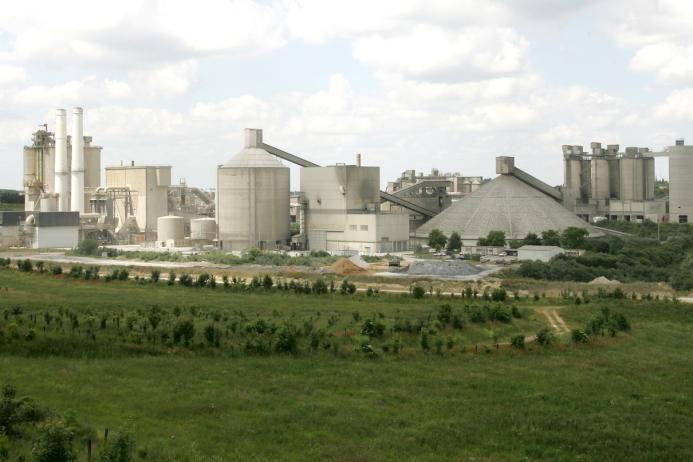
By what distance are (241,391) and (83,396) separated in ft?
14.2

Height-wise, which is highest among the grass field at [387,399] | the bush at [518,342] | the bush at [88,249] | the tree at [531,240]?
the tree at [531,240]

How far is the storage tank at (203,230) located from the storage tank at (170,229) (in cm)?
190

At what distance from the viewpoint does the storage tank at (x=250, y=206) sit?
93.1 m

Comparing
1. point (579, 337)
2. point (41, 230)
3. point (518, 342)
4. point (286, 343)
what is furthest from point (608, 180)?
point (286, 343)

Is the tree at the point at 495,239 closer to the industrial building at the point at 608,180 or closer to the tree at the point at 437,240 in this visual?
the tree at the point at 437,240

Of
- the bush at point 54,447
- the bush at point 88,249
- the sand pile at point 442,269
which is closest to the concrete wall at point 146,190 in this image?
the bush at point 88,249

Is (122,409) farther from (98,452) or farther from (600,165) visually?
(600,165)

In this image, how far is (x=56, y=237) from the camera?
3777 inches

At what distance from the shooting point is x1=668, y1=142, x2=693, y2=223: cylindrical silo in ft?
400

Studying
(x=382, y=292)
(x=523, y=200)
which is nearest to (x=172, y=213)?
(x=523, y=200)

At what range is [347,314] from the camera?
41.2 meters

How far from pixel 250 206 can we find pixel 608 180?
62.0m

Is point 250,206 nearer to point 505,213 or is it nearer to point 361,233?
point 361,233

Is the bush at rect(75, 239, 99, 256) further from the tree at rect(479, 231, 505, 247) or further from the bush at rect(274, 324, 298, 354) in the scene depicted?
the bush at rect(274, 324, 298, 354)
